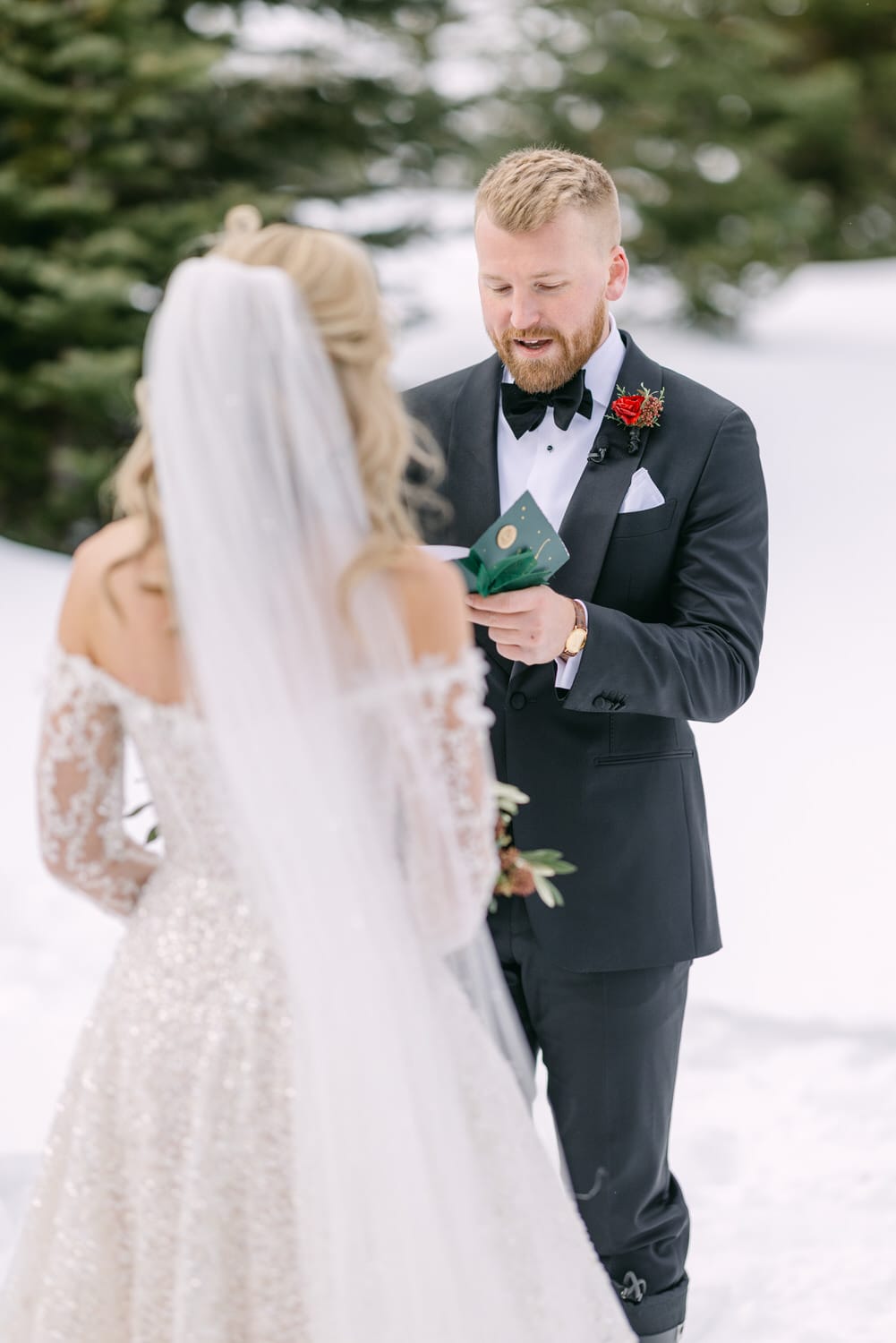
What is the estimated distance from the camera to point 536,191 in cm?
254

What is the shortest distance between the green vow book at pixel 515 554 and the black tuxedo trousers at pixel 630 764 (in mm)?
260

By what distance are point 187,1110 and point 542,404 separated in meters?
1.45

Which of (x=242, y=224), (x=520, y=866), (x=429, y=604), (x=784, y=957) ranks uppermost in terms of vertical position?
(x=242, y=224)

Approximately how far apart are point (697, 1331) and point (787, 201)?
11670 mm

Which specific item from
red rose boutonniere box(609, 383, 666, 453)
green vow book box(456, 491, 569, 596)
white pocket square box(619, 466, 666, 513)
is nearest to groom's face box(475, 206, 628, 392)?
red rose boutonniere box(609, 383, 666, 453)

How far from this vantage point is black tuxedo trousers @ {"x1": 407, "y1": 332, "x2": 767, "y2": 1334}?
262cm

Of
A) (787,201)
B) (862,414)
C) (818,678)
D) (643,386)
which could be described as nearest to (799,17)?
(787,201)

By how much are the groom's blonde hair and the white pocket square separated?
438 mm

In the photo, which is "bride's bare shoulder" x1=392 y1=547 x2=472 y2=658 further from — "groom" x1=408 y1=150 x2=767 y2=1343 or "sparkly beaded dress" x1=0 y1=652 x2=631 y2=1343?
"groom" x1=408 y1=150 x2=767 y2=1343

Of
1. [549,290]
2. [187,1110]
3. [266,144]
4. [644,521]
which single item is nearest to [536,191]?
[549,290]

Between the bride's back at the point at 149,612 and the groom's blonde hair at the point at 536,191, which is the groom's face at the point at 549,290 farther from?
the bride's back at the point at 149,612

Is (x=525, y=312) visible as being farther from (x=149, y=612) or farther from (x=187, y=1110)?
(x=187, y=1110)

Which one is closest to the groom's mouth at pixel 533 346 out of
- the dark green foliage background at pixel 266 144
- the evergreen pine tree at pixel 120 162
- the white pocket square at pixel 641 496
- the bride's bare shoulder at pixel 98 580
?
the white pocket square at pixel 641 496

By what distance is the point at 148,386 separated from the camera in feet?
6.00
